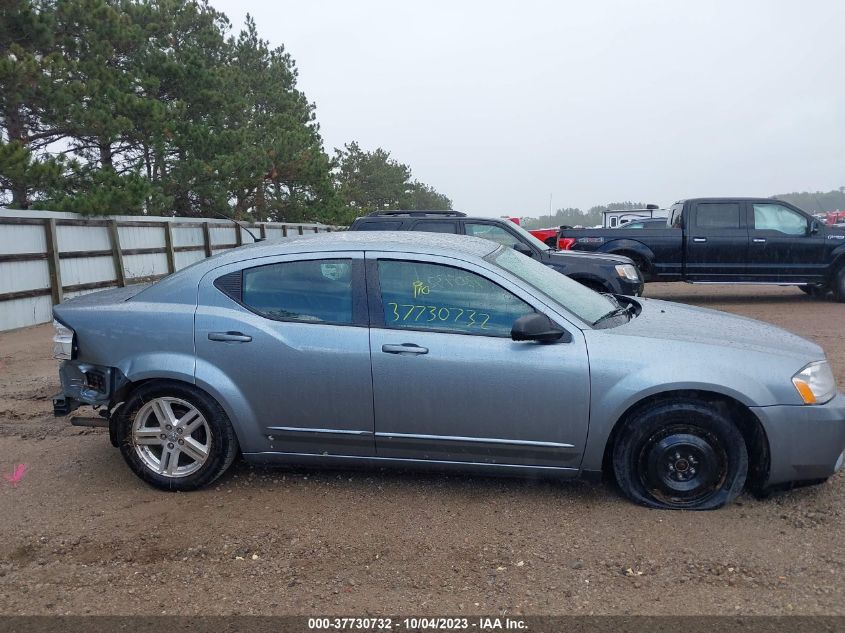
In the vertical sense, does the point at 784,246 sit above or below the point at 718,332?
above

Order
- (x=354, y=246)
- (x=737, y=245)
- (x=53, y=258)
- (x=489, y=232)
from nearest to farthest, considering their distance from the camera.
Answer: (x=354, y=246)
(x=489, y=232)
(x=53, y=258)
(x=737, y=245)

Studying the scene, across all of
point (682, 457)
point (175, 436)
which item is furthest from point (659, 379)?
point (175, 436)

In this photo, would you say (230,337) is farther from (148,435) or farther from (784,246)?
(784,246)

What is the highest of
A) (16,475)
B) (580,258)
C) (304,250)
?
(304,250)

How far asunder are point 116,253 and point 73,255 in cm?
145

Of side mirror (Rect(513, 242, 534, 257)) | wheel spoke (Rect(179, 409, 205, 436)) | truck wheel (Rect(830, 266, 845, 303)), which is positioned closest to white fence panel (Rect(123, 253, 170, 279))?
side mirror (Rect(513, 242, 534, 257))

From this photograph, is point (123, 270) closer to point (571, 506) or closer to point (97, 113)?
point (97, 113)

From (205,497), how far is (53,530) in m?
0.80

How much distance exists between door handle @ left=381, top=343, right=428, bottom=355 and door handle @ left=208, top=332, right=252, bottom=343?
0.83 metres

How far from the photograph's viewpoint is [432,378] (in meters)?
3.71

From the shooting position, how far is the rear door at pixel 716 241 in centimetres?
1238

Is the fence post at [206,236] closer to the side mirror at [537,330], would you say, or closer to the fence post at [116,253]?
the fence post at [116,253]

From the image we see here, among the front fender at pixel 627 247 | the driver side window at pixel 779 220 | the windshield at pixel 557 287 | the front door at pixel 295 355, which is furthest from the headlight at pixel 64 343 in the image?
the driver side window at pixel 779 220

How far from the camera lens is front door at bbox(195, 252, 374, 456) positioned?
3811 mm
